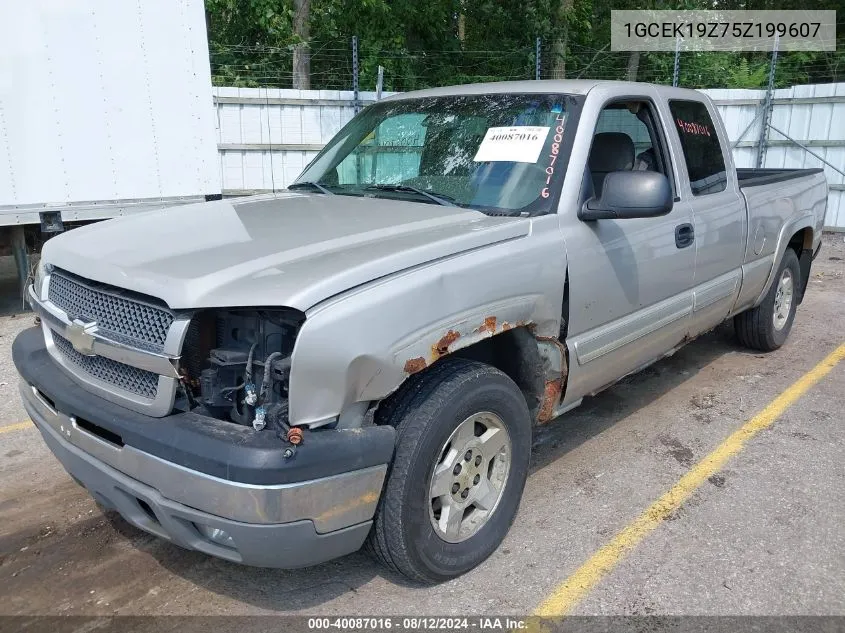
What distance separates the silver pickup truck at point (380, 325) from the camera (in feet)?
7.54

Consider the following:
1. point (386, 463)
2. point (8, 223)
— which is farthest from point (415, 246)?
point (8, 223)

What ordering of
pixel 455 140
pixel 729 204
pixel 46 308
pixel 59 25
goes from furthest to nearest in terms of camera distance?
pixel 59 25, pixel 729 204, pixel 455 140, pixel 46 308

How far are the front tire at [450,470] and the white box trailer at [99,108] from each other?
18.3ft

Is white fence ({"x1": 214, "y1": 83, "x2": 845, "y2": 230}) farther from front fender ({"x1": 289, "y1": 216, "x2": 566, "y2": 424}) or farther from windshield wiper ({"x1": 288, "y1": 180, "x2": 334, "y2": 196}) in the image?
front fender ({"x1": 289, "y1": 216, "x2": 566, "y2": 424})

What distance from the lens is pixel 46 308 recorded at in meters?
2.91

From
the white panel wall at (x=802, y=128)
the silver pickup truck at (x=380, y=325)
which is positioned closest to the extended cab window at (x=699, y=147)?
the silver pickup truck at (x=380, y=325)

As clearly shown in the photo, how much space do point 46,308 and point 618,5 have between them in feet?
72.3

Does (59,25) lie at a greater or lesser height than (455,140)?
greater

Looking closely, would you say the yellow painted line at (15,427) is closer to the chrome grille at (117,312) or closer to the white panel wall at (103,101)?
the chrome grille at (117,312)

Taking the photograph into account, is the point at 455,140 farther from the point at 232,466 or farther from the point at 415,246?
the point at 232,466

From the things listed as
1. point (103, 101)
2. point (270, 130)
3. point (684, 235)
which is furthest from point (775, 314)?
point (270, 130)

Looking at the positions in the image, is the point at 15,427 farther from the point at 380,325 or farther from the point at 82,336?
the point at 380,325

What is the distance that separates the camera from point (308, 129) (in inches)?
459

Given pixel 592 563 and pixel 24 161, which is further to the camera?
pixel 24 161
